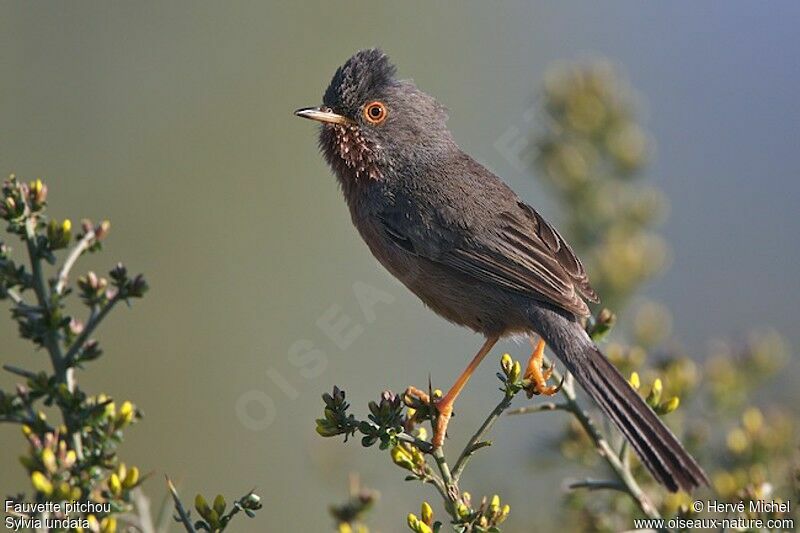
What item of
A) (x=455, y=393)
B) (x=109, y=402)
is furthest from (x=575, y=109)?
(x=109, y=402)

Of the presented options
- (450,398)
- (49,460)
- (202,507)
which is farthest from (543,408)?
(49,460)

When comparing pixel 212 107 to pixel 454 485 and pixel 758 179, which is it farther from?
pixel 454 485

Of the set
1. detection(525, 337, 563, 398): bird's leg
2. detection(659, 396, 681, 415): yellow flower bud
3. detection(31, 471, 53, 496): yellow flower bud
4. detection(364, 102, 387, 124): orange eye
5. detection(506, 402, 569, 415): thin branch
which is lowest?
detection(31, 471, 53, 496): yellow flower bud

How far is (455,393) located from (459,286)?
1.77 ft

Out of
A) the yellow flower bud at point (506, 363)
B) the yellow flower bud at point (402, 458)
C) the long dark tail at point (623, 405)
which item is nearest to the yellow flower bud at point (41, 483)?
the yellow flower bud at point (402, 458)

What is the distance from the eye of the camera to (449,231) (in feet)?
15.0

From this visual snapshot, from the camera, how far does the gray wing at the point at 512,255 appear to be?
14.3 feet

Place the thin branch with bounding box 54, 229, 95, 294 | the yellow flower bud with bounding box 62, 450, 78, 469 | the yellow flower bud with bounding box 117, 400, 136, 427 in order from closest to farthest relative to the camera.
Answer: the yellow flower bud with bounding box 62, 450, 78, 469
the yellow flower bud with bounding box 117, 400, 136, 427
the thin branch with bounding box 54, 229, 95, 294

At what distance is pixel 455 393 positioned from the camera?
13.8ft

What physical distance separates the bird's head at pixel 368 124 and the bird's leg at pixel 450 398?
3.28 ft

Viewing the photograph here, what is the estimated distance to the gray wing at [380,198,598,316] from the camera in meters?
4.36

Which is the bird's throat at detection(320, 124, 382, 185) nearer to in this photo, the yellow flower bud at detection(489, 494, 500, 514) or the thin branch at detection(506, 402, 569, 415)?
the thin branch at detection(506, 402, 569, 415)

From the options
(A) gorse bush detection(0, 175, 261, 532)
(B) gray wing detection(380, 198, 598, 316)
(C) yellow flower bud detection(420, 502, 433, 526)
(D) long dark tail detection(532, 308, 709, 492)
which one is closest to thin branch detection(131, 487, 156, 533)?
(A) gorse bush detection(0, 175, 261, 532)

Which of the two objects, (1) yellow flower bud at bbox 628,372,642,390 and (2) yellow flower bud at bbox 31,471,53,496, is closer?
(2) yellow flower bud at bbox 31,471,53,496
